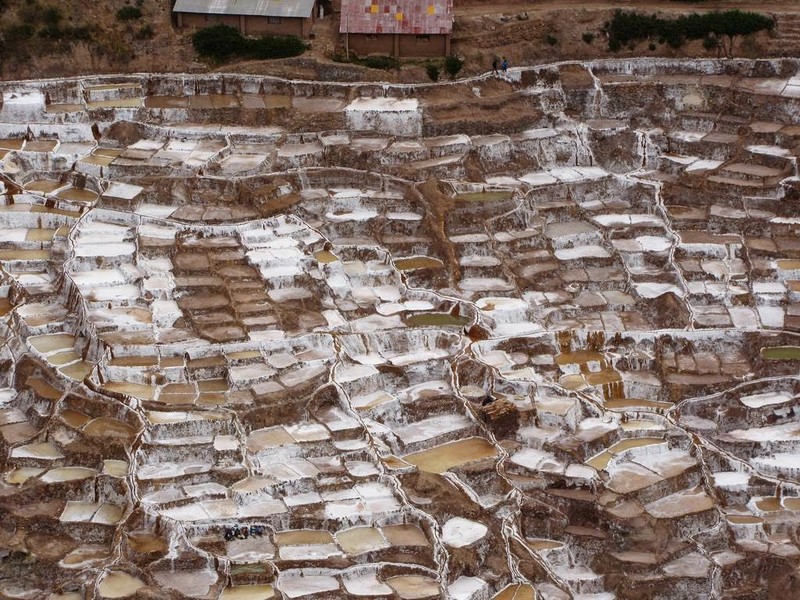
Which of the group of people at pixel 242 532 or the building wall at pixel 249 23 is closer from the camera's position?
the group of people at pixel 242 532

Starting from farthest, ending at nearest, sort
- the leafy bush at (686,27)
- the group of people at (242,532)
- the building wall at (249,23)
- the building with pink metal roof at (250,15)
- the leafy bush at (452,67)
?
the leafy bush at (686,27), the building wall at (249,23), the building with pink metal roof at (250,15), the leafy bush at (452,67), the group of people at (242,532)

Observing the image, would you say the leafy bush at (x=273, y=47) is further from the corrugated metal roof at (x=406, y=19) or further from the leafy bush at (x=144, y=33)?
the leafy bush at (x=144, y=33)

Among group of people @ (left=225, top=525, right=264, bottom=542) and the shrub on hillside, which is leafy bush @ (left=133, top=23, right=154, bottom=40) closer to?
the shrub on hillside

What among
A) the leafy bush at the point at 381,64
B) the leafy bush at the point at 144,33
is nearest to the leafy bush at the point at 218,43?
the leafy bush at the point at 144,33

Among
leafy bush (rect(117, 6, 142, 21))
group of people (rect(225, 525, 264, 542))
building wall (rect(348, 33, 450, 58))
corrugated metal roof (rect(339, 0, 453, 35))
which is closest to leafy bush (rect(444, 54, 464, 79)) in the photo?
building wall (rect(348, 33, 450, 58))

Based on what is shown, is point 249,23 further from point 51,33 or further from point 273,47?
point 51,33

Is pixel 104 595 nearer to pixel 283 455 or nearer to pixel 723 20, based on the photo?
pixel 283 455

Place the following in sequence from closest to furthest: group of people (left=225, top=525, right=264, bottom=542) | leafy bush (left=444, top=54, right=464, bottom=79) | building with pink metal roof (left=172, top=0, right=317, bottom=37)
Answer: group of people (left=225, top=525, right=264, bottom=542) → leafy bush (left=444, top=54, right=464, bottom=79) → building with pink metal roof (left=172, top=0, right=317, bottom=37)
